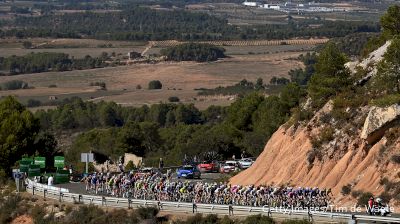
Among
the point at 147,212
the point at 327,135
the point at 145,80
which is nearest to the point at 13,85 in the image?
the point at 145,80

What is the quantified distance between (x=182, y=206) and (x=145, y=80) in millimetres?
136580

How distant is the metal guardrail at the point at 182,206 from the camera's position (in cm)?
3862

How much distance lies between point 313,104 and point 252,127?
23.4 m

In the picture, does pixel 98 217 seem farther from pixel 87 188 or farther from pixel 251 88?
pixel 251 88

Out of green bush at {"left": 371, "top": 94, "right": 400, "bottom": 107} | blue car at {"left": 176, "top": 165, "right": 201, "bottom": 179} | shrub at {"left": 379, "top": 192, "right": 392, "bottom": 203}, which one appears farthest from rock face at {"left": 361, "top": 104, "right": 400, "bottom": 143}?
blue car at {"left": 176, "top": 165, "right": 201, "bottom": 179}

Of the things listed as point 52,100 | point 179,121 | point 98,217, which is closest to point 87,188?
point 98,217

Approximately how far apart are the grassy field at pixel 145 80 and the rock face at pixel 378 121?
95.9 m

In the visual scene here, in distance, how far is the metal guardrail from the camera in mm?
38625

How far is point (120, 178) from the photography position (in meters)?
49.6

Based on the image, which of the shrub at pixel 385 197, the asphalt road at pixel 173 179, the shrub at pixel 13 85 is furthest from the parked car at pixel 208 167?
the shrub at pixel 13 85

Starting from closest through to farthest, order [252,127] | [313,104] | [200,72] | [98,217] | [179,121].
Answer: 1. [98,217]
2. [313,104]
3. [252,127]
4. [179,121]
5. [200,72]

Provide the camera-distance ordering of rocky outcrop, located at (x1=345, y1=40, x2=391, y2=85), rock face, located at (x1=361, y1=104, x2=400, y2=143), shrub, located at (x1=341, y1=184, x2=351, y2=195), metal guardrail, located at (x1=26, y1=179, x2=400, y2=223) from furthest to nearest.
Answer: rocky outcrop, located at (x1=345, y1=40, x2=391, y2=85)
rock face, located at (x1=361, y1=104, x2=400, y2=143)
shrub, located at (x1=341, y1=184, x2=351, y2=195)
metal guardrail, located at (x1=26, y1=179, x2=400, y2=223)

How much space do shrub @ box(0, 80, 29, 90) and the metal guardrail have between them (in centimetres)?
12053

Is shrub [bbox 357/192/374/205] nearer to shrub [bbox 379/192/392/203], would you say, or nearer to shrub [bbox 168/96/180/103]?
shrub [bbox 379/192/392/203]
